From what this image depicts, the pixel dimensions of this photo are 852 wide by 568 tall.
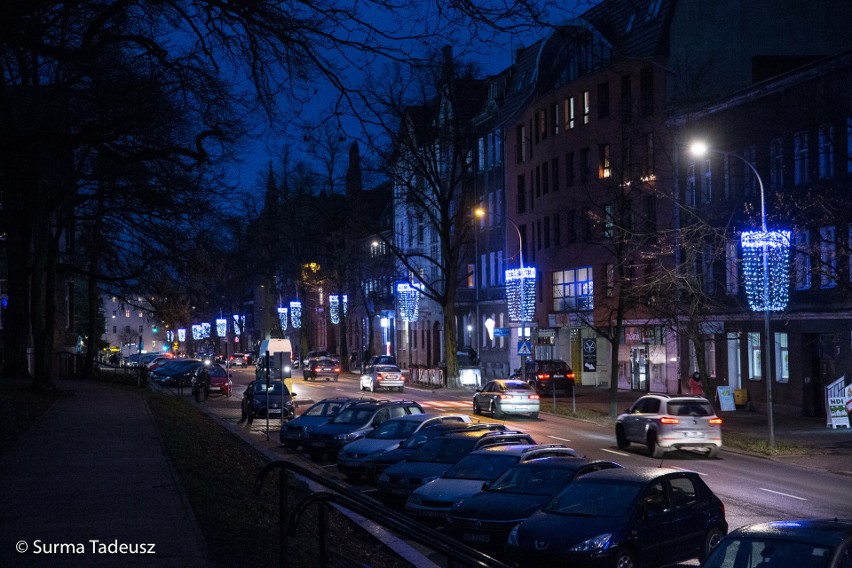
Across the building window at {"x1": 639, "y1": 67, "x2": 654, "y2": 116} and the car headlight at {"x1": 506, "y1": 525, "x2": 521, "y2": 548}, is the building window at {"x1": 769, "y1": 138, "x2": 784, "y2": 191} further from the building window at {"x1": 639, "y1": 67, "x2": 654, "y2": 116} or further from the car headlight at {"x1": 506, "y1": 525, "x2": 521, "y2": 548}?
the car headlight at {"x1": 506, "y1": 525, "x2": 521, "y2": 548}

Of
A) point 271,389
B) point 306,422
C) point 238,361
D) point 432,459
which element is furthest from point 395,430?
point 238,361

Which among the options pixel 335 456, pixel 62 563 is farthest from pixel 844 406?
pixel 62 563

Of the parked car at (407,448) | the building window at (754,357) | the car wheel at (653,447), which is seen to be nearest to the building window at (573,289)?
the building window at (754,357)

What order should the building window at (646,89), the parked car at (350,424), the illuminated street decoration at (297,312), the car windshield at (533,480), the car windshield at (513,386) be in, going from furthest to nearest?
the illuminated street decoration at (297,312)
the building window at (646,89)
the car windshield at (513,386)
the parked car at (350,424)
the car windshield at (533,480)

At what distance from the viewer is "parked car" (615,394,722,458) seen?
2745cm

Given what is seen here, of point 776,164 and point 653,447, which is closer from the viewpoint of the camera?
point 653,447

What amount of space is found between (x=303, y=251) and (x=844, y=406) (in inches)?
2376

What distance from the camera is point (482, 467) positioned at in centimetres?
1797

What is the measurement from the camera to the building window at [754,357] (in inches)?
1689

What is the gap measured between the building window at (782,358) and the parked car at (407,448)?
71.3ft

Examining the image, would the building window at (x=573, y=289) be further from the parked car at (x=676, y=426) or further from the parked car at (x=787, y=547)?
the parked car at (x=787, y=547)

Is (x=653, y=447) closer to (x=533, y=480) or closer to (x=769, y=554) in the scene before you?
(x=533, y=480)

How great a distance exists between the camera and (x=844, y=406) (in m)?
33.8

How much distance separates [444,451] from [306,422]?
10.7 meters
